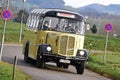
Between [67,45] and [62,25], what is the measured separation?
1.63 m

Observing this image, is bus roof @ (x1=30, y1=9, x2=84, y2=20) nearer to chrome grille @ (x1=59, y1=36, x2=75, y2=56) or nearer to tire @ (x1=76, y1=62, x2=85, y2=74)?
chrome grille @ (x1=59, y1=36, x2=75, y2=56)

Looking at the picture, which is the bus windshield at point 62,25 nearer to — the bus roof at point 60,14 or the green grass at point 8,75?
the bus roof at point 60,14

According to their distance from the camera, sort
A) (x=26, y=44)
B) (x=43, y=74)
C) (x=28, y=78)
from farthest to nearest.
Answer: (x=26, y=44), (x=43, y=74), (x=28, y=78)

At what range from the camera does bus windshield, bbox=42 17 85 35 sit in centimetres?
2722

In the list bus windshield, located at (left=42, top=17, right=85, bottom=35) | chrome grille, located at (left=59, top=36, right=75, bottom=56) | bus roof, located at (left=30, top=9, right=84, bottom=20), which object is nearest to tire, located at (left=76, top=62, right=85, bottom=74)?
chrome grille, located at (left=59, top=36, right=75, bottom=56)

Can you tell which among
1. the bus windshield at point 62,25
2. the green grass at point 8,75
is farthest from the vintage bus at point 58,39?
the green grass at point 8,75

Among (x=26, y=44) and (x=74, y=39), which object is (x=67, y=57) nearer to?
(x=74, y=39)

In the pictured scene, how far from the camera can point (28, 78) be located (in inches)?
812

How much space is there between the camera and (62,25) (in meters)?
27.4

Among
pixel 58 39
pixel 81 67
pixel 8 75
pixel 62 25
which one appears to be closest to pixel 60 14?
pixel 62 25

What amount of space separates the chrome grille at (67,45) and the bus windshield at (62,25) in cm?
92

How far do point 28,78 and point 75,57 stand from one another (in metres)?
6.31

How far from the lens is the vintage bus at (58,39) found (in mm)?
26266

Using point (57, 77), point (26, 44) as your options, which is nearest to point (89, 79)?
point (57, 77)
